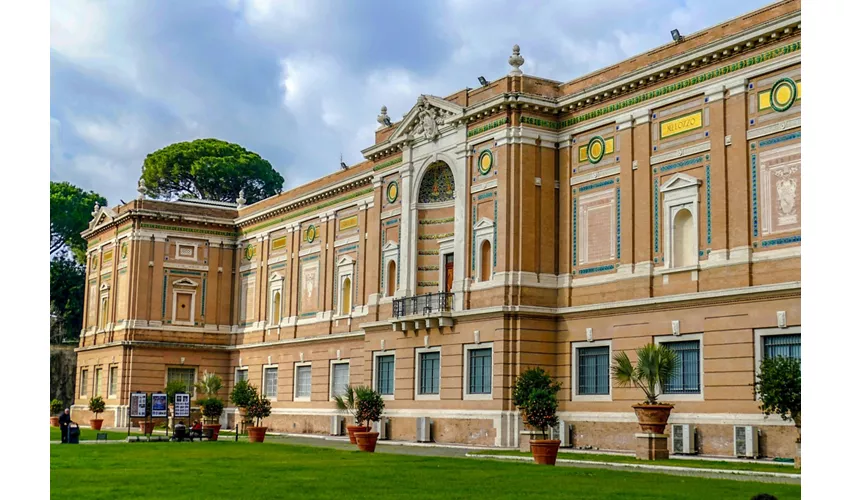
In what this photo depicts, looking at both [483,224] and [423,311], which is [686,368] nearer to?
[483,224]

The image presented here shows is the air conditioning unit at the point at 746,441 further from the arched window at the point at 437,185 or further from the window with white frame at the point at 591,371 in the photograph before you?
the arched window at the point at 437,185

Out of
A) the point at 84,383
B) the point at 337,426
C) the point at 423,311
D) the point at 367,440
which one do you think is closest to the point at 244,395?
the point at 337,426

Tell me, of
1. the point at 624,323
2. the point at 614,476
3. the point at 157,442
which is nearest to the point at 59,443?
the point at 157,442

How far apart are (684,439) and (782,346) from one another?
3.69 metres

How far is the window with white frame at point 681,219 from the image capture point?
29773 mm

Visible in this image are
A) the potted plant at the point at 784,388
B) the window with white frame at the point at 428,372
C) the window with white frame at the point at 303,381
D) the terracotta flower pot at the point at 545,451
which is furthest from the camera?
the window with white frame at the point at 303,381

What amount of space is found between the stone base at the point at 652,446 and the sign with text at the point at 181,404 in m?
19.0

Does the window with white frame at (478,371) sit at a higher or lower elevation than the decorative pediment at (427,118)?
lower

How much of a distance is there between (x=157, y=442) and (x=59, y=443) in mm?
3054

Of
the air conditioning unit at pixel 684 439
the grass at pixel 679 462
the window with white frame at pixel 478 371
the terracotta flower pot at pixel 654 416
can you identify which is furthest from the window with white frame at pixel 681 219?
the window with white frame at pixel 478 371

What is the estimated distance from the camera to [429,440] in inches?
1406

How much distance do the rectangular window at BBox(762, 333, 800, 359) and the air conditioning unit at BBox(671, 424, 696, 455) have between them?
2.93 m

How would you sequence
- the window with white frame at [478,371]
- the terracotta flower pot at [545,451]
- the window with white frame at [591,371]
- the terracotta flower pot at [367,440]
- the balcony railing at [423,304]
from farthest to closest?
the balcony railing at [423,304], the window with white frame at [478,371], the window with white frame at [591,371], the terracotta flower pot at [367,440], the terracotta flower pot at [545,451]

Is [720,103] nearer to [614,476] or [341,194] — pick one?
[614,476]
